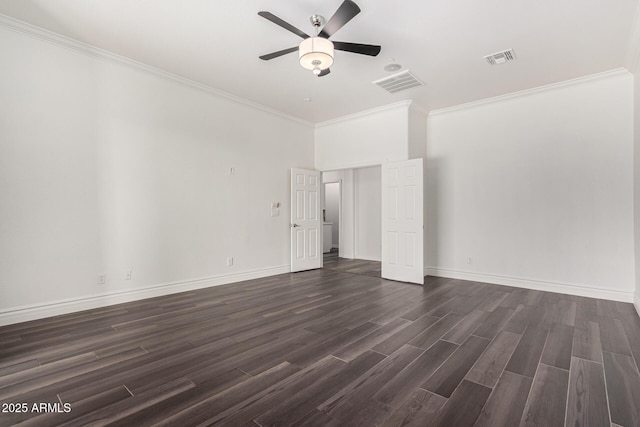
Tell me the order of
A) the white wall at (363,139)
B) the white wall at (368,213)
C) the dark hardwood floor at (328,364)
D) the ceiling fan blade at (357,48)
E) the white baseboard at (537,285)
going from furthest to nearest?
the white wall at (368,213)
the white wall at (363,139)
the white baseboard at (537,285)
the ceiling fan blade at (357,48)
the dark hardwood floor at (328,364)

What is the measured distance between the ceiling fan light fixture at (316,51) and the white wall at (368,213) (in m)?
5.13

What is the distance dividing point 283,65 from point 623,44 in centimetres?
412

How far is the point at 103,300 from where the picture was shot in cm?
388

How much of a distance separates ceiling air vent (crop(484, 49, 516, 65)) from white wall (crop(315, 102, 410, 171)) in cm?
159

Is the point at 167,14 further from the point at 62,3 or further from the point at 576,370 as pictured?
the point at 576,370

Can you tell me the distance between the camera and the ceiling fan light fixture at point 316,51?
9.47ft

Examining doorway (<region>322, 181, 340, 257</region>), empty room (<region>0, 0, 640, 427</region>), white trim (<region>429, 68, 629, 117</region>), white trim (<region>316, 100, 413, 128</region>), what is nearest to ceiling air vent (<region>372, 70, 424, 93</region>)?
empty room (<region>0, 0, 640, 427</region>)

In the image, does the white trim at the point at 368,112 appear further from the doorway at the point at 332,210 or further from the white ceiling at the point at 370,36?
the doorway at the point at 332,210

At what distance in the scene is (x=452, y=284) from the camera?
5168mm

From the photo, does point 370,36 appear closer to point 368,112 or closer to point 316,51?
point 316,51

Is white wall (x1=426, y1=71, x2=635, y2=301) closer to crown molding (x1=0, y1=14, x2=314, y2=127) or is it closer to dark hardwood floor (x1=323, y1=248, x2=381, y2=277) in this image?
dark hardwood floor (x1=323, y1=248, x2=381, y2=277)

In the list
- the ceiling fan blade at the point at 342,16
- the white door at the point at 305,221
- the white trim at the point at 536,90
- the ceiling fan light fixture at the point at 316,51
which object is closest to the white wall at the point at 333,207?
the white door at the point at 305,221

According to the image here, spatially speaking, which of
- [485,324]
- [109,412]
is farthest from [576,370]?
[109,412]

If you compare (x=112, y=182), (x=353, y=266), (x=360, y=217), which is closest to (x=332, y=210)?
(x=360, y=217)
